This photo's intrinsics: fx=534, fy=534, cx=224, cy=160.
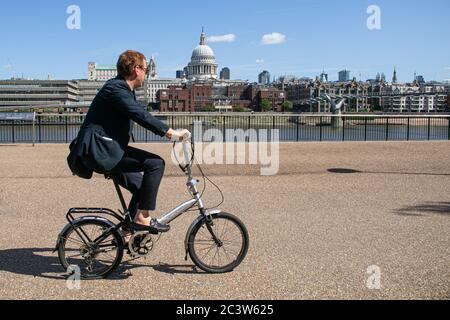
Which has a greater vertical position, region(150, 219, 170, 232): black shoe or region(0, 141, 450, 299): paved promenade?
region(150, 219, 170, 232): black shoe

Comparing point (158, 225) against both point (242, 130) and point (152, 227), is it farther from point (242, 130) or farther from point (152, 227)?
point (242, 130)

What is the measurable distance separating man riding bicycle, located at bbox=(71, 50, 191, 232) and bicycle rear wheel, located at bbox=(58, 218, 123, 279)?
0.87ft

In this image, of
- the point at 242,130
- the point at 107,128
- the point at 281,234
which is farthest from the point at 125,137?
the point at 242,130

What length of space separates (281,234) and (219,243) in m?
1.52

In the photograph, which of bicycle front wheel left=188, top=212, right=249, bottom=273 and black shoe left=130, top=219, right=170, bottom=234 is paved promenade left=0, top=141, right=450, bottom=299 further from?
black shoe left=130, top=219, right=170, bottom=234

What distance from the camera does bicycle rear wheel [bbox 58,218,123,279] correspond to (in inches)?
184

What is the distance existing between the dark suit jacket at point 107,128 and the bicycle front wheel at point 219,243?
968 mm

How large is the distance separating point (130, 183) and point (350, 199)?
483cm

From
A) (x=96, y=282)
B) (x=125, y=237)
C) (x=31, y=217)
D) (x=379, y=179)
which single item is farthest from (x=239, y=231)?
(x=379, y=179)

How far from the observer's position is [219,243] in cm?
493

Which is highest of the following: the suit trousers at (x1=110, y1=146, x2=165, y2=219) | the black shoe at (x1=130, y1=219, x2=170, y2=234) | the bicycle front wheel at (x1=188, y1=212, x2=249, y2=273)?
the suit trousers at (x1=110, y1=146, x2=165, y2=219)

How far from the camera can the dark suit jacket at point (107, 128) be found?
4434 mm

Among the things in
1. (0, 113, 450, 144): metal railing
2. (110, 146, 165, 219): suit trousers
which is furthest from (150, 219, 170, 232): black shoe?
(0, 113, 450, 144): metal railing

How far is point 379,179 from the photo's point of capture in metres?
10.8
